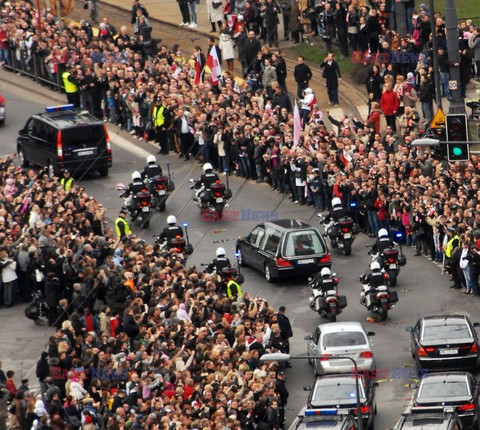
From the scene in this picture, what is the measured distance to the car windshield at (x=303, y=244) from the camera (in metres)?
48.8

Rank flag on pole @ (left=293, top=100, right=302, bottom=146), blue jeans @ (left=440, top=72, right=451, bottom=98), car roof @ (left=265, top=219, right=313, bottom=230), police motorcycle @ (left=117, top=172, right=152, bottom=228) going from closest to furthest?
car roof @ (left=265, top=219, right=313, bottom=230)
police motorcycle @ (left=117, top=172, right=152, bottom=228)
flag on pole @ (left=293, top=100, right=302, bottom=146)
blue jeans @ (left=440, top=72, right=451, bottom=98)

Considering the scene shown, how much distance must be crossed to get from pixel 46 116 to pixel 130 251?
12172 mm

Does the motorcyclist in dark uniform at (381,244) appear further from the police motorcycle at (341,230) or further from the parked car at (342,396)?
the parked car at (342,396)

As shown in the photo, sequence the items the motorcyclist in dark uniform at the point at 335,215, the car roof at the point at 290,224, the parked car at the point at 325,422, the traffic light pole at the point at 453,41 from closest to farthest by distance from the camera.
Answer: the parked car at the point at 325,422 < the traffic light pole at the point at 453,41 < the car roof at the point at 290,224 < the motorcyclist in dark uniform at the point at 335,215

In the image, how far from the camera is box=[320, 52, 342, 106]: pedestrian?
5788 cm

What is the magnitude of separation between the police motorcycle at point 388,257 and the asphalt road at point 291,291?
0.44m

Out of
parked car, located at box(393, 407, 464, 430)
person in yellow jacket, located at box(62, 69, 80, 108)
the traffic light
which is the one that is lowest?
person in yellow jacket, located at box(62, 69, 80, 108)

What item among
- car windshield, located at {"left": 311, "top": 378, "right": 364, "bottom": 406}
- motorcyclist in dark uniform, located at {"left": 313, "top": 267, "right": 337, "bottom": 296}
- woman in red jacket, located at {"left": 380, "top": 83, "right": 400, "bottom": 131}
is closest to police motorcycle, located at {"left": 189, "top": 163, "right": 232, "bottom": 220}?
woman in red jacket, located at {"left": 380, "top": 83, "right": 400, "bottom": 131}

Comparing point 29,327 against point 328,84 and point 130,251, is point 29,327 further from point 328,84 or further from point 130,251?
point 328,84

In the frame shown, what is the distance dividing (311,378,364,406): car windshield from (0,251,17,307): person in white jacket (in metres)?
10.3

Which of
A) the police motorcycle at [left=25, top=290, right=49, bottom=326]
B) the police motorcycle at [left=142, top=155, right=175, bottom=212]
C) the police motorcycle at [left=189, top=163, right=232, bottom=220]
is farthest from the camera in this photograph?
the police motorcycle at [left=142, top=155, right=175, bottom=212]

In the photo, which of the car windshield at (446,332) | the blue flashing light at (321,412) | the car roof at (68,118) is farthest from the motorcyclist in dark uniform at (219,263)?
the car roof at (68,118)

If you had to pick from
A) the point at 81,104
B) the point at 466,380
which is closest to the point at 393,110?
the point at 81,104

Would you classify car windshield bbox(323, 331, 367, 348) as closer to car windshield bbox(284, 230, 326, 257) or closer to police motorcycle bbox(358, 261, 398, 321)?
police motorcycle bbox(358, 261, 398, 321)
